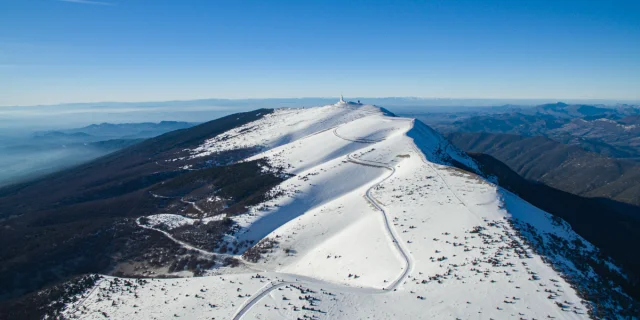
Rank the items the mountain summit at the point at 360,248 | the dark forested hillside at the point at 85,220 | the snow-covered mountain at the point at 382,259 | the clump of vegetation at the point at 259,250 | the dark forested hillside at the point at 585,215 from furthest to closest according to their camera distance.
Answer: the dark forested hillside at the point at 585,215, the dark forested hillside at the point at 85,220, the clump of vegetation at the point at 259,250, the mountain summit at the point at 360,248, the snow-covered mountain at the point at 382,259

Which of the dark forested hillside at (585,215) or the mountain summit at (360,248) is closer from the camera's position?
the mountain summit at (360,248)

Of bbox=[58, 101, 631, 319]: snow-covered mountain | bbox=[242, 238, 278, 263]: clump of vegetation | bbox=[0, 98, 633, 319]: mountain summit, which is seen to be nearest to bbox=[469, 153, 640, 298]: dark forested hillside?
bbox=[0, 98, 633, 319]: mountain summit

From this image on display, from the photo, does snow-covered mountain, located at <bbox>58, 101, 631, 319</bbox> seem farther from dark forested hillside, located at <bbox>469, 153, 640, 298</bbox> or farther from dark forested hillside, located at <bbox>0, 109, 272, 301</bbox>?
dark forested hillside, located at <bbox>469, 153, 640, 298</bbox>

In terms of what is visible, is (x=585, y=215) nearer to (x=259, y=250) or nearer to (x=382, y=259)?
(x=382, y=259)

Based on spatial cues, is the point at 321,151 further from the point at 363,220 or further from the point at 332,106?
the point at 332,106

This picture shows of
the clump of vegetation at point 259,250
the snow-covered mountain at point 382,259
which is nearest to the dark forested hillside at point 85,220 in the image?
the snow-covered mountain at point 382,259

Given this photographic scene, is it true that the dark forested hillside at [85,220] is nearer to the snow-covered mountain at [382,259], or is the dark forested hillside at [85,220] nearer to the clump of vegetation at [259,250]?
the snow-covered mountain at [382,259]

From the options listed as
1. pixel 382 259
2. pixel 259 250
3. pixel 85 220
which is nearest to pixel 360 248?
pixel 382 259

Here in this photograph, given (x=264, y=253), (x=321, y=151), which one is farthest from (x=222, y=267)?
(x=321, y=151)
